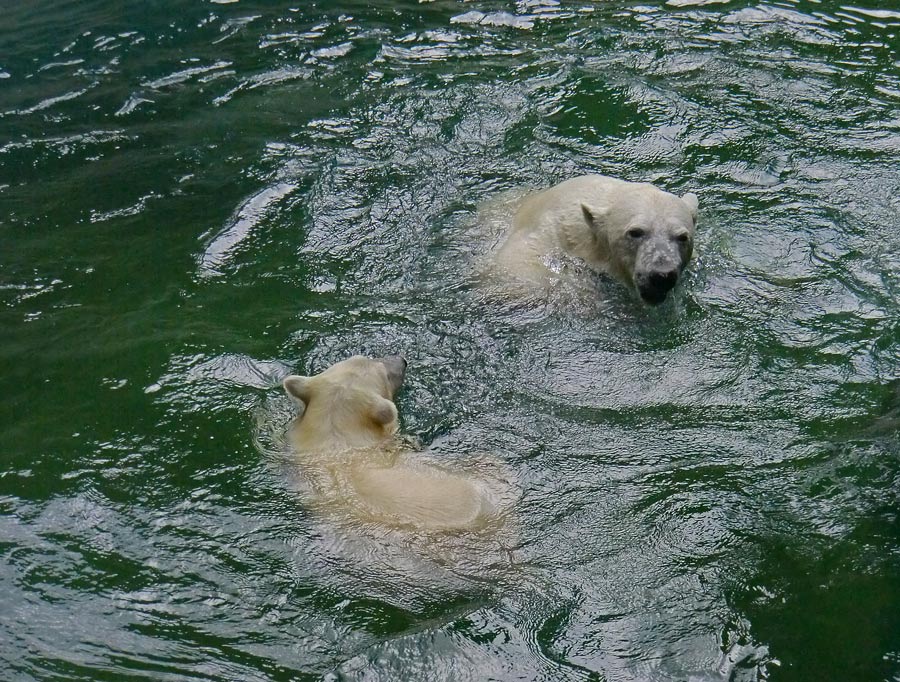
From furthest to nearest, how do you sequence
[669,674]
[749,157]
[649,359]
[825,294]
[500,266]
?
[749,157]
[500,266]
[825,294]
[649,359]
[669,674]

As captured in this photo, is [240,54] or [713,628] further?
[240,54]

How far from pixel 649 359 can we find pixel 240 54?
573 centimetres

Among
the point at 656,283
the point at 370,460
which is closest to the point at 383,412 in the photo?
the point at 370,460

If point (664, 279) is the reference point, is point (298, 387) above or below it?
above

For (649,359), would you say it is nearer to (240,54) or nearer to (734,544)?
(734,544)

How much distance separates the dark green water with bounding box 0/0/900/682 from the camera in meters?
3.57

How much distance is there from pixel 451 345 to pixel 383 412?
33.0 inches

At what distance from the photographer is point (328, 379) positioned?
477cm

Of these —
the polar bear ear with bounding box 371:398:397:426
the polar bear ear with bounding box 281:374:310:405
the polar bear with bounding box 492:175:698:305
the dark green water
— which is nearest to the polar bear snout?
the polar bear with bounding box 492:175:698:305

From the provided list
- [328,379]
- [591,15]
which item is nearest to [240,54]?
[591,15]

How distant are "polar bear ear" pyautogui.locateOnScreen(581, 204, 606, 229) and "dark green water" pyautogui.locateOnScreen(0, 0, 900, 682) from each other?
15.1 inches

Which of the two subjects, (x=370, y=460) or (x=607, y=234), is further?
(x=607, y=234)

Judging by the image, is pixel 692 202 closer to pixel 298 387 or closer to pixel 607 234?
pixel 607 234

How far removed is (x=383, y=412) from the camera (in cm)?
459
